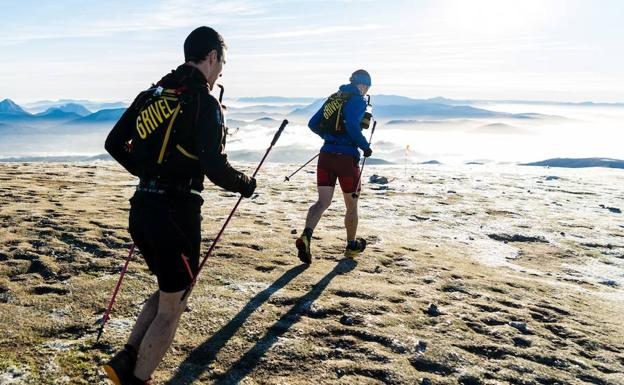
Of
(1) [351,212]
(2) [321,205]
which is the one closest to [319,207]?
(2) [321,205]

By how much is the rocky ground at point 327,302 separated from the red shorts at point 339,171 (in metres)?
1.57

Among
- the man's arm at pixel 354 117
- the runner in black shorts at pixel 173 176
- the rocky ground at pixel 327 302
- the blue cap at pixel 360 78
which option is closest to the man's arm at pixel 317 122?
the man's arm at pixel 354 117

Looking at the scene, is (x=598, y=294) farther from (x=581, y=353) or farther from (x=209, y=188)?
(x=209, y=188)

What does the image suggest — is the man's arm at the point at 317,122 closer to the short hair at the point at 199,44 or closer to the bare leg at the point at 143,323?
the short hair at the point at 199,44

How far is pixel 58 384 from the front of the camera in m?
4.73

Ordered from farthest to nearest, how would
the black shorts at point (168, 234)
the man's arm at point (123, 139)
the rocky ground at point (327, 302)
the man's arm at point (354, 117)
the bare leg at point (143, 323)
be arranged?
the man's arm at point (354, 117) < the rocky ground at point (327, 302) < the man's arm at point (123, 139) < the bare leg at point (143, 323) < the black shorts at point (168, 234)

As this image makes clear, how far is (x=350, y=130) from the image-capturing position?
8812mm

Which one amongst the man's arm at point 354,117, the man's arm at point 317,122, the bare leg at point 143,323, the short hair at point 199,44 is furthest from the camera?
the man's arm at point 317,122

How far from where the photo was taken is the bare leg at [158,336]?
13.8 feet

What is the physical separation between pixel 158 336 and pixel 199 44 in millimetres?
2704

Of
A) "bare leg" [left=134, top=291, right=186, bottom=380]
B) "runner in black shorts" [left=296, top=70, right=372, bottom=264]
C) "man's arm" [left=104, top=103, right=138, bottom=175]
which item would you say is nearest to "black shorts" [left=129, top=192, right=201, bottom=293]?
"bare leg" [left=134, top=291, right=186, bottom=380]

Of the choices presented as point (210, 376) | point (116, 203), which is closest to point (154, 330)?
point (210, 376)

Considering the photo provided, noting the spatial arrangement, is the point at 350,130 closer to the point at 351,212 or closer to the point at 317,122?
the point at 317,122

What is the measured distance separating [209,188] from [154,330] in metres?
13.5
